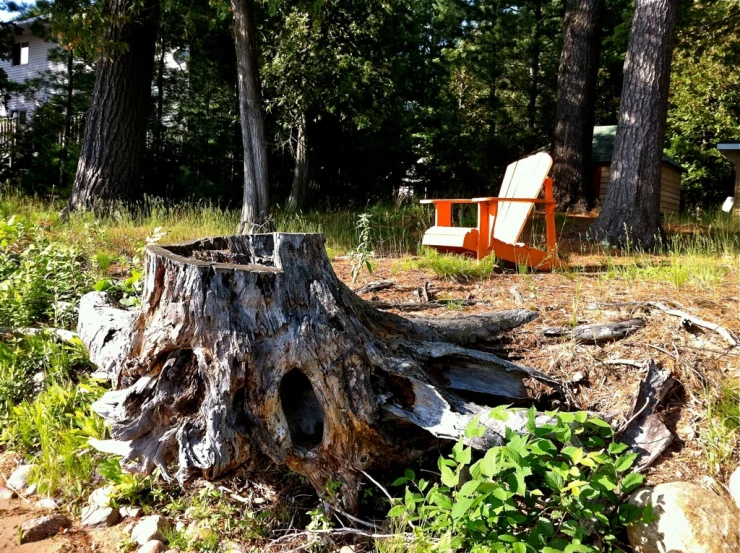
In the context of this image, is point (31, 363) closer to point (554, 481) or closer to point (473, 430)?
point (473, 430)

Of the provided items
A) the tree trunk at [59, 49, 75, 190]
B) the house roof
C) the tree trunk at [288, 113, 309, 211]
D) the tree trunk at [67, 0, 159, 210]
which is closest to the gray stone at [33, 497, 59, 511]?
the tree trunk at [67, 0, 159, 210]

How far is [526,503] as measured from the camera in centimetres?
193

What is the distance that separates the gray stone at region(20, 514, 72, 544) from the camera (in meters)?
2.23

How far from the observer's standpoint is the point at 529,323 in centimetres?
323

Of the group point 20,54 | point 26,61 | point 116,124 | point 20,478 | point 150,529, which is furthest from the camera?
point 20,54

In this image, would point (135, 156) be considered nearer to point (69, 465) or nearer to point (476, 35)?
point (69, 465)

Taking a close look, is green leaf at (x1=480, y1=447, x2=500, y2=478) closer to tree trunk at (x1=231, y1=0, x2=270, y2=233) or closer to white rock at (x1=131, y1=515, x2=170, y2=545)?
white rock at (x1=131, y1=515, x2=170, y2=545)

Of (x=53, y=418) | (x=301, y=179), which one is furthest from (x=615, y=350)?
(x=301, y=179)

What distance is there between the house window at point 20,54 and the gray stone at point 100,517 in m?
26.1

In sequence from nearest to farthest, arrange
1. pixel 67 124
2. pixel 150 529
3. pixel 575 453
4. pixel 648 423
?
pixel 575 453 < pixel 150 529 < pixel 648 423 < pixel 67 124

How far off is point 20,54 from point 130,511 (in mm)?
26951

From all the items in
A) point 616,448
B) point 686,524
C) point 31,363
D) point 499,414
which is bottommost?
point 686,524

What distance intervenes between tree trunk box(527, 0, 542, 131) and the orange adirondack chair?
36.5 ft

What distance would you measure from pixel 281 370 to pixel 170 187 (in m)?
12.2
